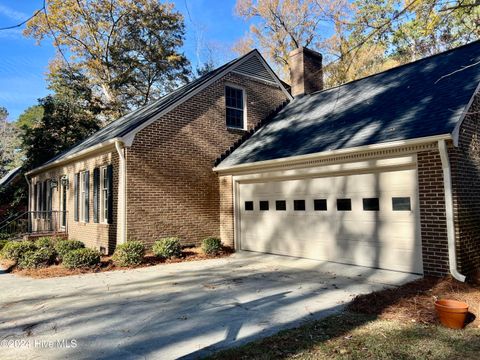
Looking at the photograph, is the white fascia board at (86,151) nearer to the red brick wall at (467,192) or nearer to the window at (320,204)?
the window at (320,204)

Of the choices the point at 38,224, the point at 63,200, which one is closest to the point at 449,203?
the point at 63,200

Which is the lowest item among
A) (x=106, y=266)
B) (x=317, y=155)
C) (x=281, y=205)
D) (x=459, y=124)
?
(x=106, y=266)

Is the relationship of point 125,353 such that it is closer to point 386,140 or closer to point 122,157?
point 386,140

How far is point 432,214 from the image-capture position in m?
6.98

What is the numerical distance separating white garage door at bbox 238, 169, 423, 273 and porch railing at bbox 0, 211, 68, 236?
8512 millimetres

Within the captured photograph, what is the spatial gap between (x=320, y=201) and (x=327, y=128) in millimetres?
2132

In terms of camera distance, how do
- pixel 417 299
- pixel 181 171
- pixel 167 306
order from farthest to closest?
pixel 181 171 → pixel 167 306 → pixel 417 299

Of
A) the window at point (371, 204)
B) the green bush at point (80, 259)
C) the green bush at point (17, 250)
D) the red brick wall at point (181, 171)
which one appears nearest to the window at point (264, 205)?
the red brick wall at point (181, 171)

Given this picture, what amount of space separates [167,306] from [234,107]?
9.19 meters

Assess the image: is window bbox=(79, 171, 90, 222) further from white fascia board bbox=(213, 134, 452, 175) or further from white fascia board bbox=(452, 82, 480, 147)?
white fascia board bbox=(452, 82, 480, 147)

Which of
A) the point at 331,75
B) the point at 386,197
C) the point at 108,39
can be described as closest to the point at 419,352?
the point at 386,197

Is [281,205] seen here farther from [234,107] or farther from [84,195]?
[84,195]

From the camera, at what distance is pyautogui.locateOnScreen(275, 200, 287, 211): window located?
10211mm

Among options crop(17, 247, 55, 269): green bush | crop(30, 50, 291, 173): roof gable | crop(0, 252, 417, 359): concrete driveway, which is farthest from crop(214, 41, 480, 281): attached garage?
crop(17, 247, 55, 269): green bush
